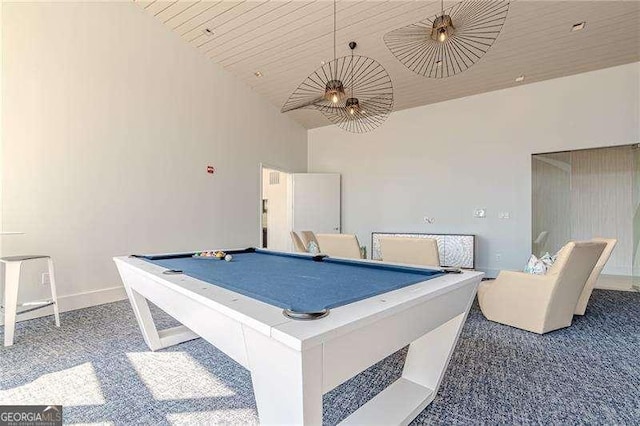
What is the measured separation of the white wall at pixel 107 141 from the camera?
3.07m

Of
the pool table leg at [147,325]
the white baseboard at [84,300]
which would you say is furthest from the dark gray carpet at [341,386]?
the white baseboard at [84,300]

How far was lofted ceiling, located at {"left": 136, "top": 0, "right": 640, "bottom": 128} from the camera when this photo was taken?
11.6ft

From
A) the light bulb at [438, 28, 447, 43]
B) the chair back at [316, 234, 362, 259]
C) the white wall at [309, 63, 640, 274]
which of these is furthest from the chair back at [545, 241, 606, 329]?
the white wall at [309, 63, 640, 274]

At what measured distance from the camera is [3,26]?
294 cm

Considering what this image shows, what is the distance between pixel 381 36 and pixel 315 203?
136 inches

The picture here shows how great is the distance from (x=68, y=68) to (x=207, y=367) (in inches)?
Answer: 138

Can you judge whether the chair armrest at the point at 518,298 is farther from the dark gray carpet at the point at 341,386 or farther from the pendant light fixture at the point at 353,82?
the pendant light fixture at the point at 353,82

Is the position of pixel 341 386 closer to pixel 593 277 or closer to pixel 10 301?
pixel 10 301

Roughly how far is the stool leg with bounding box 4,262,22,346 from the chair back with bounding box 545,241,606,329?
14.6 ft

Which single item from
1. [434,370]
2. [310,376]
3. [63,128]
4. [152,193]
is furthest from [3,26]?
[434,370]

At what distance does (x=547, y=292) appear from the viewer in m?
2.69

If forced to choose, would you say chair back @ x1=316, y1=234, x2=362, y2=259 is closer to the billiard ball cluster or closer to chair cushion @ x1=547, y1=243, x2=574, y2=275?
the billiard ball cluster

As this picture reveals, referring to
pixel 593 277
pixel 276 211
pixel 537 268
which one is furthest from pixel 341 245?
pixel 276 211

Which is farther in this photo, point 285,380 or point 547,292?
point 547,292
